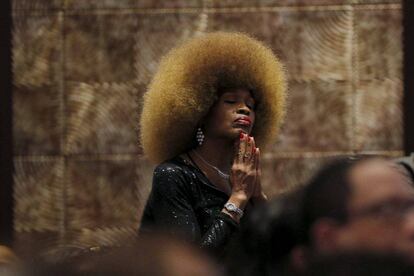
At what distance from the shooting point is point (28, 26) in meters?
6.39

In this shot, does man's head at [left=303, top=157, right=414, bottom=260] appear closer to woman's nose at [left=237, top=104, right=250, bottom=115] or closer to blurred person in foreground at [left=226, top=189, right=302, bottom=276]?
blurred person in foreground at [left=226, top=189, right=302, bottom=276]

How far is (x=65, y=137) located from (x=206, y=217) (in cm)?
283

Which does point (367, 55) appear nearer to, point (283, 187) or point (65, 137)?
point (283, 187)

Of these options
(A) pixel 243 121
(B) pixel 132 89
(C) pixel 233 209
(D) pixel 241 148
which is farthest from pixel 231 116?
(B) pixel 132 89

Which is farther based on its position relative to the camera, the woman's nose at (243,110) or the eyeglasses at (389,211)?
the woman's nose at (243,110)

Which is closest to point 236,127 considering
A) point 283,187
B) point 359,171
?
point 283,187

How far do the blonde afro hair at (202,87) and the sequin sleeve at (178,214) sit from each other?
41cm

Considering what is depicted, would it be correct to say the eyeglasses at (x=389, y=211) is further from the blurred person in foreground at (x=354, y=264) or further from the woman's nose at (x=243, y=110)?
the woman's nose at (x=243, y=110)

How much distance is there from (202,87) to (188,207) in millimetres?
674

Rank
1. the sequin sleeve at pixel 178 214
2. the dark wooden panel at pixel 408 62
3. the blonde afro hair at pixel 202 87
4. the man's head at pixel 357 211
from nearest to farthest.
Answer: the man's head at pixel 357 211, the sequin sleeve at pixel 178 214, the blonde afro hair at pixel 202 87, the dark wooden panel at pixel 408 62

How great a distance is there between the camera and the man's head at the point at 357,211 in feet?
3.92

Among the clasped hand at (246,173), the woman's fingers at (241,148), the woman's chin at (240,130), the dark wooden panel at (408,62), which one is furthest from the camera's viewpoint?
the dark wooden panel at (408,62)

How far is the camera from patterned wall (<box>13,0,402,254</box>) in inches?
250

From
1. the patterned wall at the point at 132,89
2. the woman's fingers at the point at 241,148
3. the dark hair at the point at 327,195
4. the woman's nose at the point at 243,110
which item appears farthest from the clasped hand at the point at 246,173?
the dark hair at the point at 327,195
